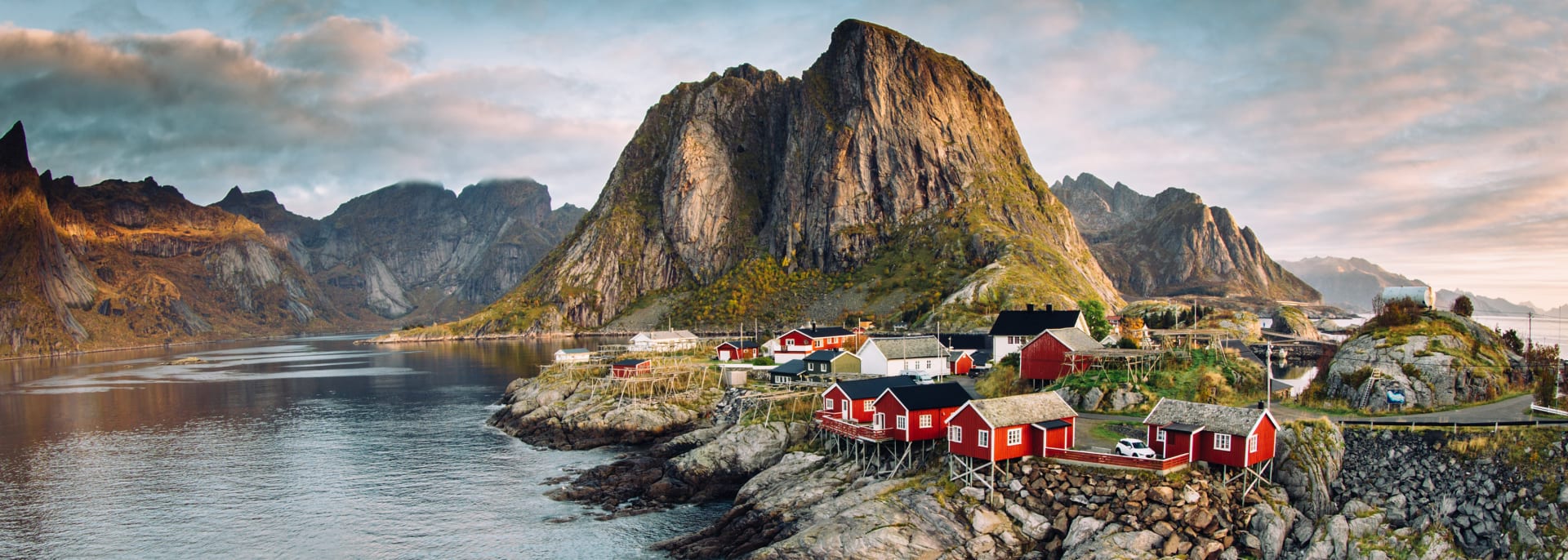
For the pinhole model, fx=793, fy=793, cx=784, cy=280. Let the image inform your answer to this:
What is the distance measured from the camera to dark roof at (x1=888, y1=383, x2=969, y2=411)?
148ft

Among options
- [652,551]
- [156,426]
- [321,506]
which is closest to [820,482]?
[652,551]

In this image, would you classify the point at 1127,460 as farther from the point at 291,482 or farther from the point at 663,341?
the point at 663,341

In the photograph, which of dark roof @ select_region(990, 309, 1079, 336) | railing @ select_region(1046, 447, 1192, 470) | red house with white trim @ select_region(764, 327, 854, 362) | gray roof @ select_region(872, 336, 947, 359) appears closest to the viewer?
railing @ select_region(1046, 447, 1192, 470)

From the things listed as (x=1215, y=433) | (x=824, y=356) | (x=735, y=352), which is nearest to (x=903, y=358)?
(x=824, y=356)

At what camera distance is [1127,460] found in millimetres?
37031

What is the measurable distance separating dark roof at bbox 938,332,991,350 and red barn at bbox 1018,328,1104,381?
23.2 metres

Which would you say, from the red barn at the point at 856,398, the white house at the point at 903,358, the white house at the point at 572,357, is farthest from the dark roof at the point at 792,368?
the white house at the point at 572,357

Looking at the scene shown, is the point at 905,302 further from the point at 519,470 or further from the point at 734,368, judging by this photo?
the point at 519,470

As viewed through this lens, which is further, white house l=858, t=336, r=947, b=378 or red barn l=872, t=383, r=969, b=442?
white house l=858, t=336, r=947, b=378

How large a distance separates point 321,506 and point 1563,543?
6483 cm

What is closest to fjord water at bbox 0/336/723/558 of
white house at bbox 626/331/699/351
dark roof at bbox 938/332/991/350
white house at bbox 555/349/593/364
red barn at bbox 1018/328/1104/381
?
white house at bbox 555/349/593/364

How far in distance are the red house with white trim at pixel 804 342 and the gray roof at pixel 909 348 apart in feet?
58.9

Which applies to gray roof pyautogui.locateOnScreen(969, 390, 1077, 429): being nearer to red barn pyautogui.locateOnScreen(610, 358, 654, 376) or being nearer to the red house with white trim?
red barn pyautogui.locateOnScreen(610, 358, 654, 376)

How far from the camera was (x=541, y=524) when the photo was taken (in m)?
47.5
